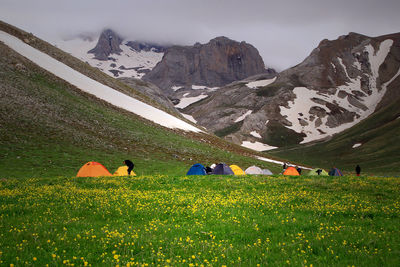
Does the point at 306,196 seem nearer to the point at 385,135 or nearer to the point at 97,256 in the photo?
the point at 97,256

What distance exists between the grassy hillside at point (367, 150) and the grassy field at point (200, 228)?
233 ft

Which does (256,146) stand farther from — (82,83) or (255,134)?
(82,83)

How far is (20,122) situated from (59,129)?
18.4 ft

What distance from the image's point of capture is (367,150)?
345 feet

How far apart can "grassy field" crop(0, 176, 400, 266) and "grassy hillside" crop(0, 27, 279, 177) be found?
62.0 feet

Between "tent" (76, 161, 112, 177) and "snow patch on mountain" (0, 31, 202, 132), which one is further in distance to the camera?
"snow patch on mountain" (0, 31, 202, 132)

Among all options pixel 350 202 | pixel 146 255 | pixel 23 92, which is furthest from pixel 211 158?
pixel 146 255

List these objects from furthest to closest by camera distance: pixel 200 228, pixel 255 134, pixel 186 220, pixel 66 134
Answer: pixel 255 134, pixel 66 134, pixel 186 220, pixel 200 228

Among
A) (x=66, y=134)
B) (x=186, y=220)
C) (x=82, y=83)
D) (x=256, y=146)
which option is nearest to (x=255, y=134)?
(x=256, y=146)

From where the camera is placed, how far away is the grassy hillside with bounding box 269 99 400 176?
8531cm

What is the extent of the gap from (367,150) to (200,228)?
118m

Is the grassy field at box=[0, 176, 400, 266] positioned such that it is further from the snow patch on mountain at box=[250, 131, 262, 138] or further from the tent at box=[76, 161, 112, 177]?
the snow patch on mountain at box=[250, 131, 262, 138]

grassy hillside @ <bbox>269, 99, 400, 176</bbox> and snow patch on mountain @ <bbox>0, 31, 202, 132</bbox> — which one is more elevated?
snow patch on mountain @ <bbox>0, 31, 202, 132</bbox>

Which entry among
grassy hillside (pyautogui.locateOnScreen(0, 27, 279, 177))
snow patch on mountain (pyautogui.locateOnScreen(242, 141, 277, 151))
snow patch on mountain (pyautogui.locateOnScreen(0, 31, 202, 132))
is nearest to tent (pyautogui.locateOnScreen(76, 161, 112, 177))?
grassy hillside (pyautogui.locateOnScreen(0, 27, 279, 177))
